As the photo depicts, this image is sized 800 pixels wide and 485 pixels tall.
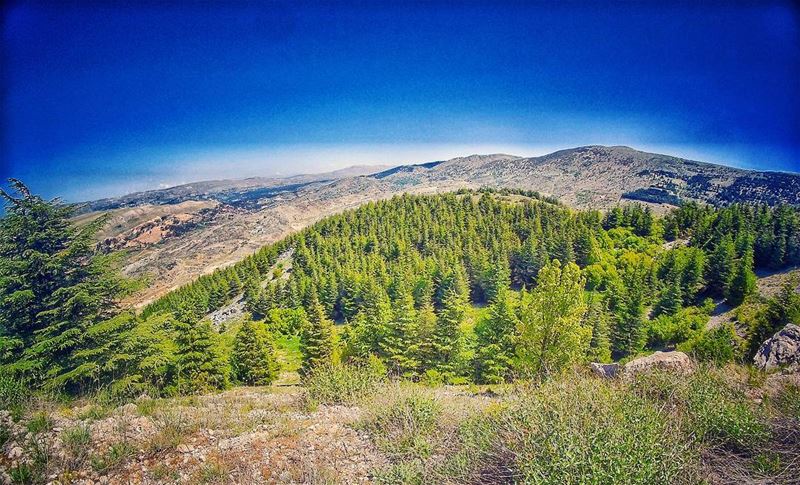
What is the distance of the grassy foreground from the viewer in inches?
187

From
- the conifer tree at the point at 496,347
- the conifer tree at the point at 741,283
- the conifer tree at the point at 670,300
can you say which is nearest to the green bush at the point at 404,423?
the conifer tree at the point at 496,347

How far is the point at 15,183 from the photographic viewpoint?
42.7 feet

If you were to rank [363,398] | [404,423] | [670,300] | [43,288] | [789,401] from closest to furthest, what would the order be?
[789,401]
[404,423]
[363,398]
[43,288]
[670,300]

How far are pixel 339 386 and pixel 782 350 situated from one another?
Result: 57.7 ft

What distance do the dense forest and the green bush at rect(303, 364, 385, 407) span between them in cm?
201

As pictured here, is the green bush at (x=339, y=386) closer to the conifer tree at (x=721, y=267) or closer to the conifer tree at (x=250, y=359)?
the conifer tree at (x=250, y=359)

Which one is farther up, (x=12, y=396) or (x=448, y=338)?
(x=12, y=396)

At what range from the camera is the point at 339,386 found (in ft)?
36.9

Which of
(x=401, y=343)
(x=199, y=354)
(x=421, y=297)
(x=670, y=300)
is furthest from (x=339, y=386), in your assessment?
(x=670, y=300)

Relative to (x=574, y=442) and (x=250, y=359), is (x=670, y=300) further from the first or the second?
(x=574, y=442)

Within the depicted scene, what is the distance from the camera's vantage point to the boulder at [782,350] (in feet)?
41.3

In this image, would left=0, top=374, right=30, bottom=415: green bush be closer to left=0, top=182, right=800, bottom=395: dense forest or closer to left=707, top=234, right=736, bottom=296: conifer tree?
left=0, top=182, right=800, bottom=395: dense forest

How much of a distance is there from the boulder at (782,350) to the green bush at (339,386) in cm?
1388

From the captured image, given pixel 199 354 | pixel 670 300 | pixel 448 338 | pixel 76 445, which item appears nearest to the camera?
pixel 76 445
